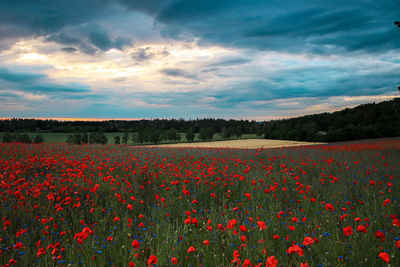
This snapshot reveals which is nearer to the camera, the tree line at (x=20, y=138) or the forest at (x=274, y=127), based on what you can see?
the forest at (x=274, y=127)

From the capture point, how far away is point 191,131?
62719mm

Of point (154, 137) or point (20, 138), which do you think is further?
point (154, 137)

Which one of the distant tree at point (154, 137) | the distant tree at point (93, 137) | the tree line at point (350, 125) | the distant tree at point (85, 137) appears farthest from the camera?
the distant tree at point (85, 137)

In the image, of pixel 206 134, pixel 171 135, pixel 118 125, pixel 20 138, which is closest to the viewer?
pixel 20 138

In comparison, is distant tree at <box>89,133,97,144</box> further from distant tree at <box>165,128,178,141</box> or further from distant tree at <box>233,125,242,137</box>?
distant tree at <box>233,125,242,137</box>

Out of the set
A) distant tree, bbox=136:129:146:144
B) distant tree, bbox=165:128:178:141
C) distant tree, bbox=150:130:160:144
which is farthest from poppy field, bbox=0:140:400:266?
distant tree, bbox=165:128:178:141

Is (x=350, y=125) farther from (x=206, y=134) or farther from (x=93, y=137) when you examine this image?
(x=93, y=137)

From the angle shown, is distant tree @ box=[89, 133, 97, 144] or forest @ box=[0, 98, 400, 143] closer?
forest @ box=[0, 98, 400, 143]

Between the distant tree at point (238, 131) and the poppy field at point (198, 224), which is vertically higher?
the distant tree at point (238, 131)

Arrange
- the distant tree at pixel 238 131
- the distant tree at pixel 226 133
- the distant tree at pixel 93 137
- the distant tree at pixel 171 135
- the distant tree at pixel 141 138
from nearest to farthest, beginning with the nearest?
1. the distant tree at pixel 141 138
2. the distant tree at pixel 93 137
3. the distant tree at pixel 171 135
4. the distant tree at pixel 226 133
5. the distant tree at pixel 238 131

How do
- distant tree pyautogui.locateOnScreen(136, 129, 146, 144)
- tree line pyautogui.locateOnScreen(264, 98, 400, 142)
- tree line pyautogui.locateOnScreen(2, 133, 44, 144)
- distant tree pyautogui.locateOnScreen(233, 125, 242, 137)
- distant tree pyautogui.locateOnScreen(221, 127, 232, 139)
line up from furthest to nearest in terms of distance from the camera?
distant tree pyautogui.locateOnScreen(233, 125, 242, 137) → distant tree pyautogui.locateOnScreen(221, 127, 232, 139) → distant tree pyautogui.locateOnScreen(136, 129, 146, 144) → tree line pyautogui.locateOnScreen(2, 133, 44, 144) → tree line pyautogui.locateOnScreen(264, 98, 400, 142)

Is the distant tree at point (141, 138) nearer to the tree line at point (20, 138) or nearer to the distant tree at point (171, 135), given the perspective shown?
the distant tree at point (171, 135)

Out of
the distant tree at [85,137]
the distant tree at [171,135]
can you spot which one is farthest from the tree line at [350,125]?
the distant tree at [85,137]

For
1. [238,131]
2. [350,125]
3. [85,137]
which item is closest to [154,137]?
[85,137]
